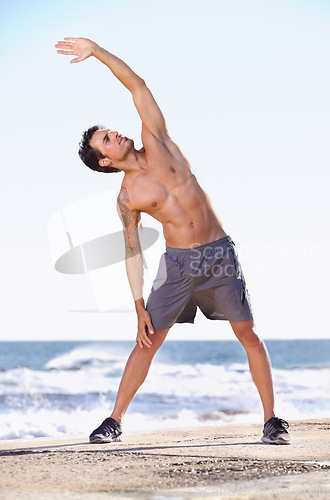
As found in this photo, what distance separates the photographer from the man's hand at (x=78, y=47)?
142 inches

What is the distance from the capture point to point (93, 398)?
1202 cm

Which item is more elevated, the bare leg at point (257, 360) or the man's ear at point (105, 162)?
the man's ear at point (105, 162)

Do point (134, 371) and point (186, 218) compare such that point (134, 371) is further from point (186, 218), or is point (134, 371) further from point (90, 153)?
point (90, 153)

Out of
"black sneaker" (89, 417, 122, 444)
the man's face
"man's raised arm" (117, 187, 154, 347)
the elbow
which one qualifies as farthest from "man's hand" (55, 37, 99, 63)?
"black sneaker" (89, 417, 122, 444)

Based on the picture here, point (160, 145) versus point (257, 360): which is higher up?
point (160, 145)

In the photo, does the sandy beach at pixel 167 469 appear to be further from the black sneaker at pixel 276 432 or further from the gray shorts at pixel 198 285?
the gray shorts at pixel 198 285

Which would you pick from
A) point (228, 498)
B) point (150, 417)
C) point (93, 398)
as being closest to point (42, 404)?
point (93, 398)

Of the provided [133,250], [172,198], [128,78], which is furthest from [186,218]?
[128,78]

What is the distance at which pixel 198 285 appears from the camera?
3.72 m

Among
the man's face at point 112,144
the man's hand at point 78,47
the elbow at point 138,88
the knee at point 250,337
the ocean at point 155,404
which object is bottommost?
the ocean at point 155,404

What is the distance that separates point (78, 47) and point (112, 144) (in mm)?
566

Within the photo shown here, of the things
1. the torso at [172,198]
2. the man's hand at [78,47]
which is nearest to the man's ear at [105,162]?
the torso at [172,198]

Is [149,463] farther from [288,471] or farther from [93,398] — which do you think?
[93,398]

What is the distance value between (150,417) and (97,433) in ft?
18.8
